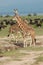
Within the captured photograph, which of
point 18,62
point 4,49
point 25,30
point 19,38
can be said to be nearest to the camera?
point 18,62

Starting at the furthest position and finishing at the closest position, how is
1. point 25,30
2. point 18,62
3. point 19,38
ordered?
point 19,38
point 25,30
point 18,62

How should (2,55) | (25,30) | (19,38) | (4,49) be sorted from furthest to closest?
(19,38) → (25,30) → (4,49) → (2,55)

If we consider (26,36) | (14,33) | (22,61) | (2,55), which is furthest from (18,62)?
(14,33)

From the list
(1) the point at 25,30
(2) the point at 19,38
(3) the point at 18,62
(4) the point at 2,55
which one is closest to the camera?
(3) the point at 18,62

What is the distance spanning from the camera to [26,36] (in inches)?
848

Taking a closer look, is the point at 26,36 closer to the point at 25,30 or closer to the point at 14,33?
the point at 25,30

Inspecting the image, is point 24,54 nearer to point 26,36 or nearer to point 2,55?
point 2,55

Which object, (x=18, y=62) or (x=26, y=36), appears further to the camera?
(x=26, y=36)

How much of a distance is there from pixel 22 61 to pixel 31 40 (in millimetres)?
5685

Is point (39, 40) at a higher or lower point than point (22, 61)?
lower

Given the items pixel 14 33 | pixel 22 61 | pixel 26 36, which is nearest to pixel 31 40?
pixel 26 36

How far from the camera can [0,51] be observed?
62.2 ft

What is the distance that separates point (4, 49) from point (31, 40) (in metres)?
2.49

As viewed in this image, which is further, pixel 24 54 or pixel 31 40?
pixel 31 40
